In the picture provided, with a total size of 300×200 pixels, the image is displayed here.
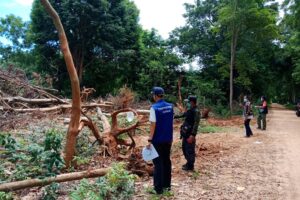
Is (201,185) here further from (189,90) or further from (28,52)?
(28,52)

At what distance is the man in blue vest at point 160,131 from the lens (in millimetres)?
5805

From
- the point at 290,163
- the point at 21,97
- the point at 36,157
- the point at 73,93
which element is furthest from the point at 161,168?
the point at 21,97

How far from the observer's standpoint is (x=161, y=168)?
5.93m

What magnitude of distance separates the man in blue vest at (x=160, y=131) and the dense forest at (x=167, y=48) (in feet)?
55.9

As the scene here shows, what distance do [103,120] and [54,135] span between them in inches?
246

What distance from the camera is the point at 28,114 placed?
12.4 m

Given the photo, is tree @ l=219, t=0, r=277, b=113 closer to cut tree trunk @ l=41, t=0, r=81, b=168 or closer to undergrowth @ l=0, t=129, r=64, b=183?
cut tree trunk @ l=41, t=0, r=81, b=168

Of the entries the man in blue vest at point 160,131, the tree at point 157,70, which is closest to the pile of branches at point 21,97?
the man in blue vest at point 160,131

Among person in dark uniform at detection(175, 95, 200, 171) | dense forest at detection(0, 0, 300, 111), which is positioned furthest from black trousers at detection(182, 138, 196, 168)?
dense forest at detection(0, 0, 300, 111)

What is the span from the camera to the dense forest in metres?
23.0

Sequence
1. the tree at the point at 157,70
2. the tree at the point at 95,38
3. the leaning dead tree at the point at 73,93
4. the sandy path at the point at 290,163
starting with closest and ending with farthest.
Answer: the sandy path at the point at 290,163 < the leaning dead tree at the point at 73,93 < the tree at the point at 95,38 < the tree at the point at 157,70

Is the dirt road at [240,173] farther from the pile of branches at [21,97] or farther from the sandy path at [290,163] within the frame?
the pile of branches at [21,97]

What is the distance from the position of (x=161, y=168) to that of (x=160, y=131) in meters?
0.64

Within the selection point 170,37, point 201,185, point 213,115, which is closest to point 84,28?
point 170,37
